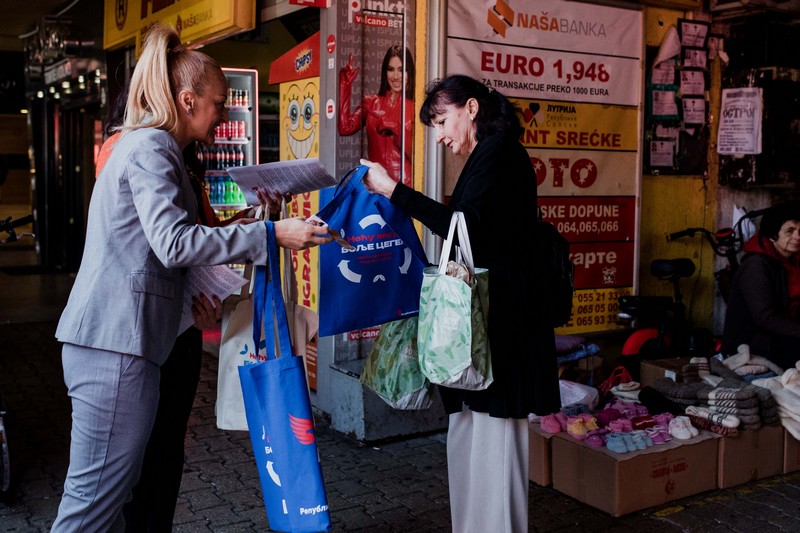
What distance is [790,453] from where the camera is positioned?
4859mm

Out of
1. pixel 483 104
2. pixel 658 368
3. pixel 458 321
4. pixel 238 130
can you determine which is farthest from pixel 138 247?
pixel 238 130

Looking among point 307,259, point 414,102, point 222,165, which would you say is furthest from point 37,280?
point 414,102

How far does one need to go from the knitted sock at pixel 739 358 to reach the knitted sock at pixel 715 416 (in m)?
0.59

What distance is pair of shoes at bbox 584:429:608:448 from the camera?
430 cm

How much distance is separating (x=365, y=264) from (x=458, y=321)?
1.79ft

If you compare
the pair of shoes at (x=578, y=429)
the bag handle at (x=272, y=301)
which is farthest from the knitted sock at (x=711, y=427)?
the bag handle at (x=272, y=301)

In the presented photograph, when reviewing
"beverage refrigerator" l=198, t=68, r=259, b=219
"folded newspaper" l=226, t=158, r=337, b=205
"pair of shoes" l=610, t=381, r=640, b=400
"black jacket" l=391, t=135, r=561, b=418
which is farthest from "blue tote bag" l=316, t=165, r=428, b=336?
"beverage refrigerator" l=198, t=68, r=259, b=219

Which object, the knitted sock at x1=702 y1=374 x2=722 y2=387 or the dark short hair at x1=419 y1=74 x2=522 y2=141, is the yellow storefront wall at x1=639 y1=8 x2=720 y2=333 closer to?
the knitted sock at x1=702 y1=374 x2=722 y2=387

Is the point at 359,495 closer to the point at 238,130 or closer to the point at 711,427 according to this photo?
the point at 711,427

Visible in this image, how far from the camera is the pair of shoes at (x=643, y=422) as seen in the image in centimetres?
457

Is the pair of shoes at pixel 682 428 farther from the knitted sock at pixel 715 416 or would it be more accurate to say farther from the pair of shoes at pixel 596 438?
the pair of shoes at pixel 596 438

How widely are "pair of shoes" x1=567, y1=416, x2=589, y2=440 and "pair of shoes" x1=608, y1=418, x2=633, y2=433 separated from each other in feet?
0.45

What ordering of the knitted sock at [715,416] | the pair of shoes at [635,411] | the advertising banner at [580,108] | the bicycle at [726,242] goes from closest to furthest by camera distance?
the knitted sock at [715,416]
the pair of shoes at [635,411]
the advertising banner at [580,108]
the bicycle at [726,242]

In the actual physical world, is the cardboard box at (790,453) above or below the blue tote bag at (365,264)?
below
